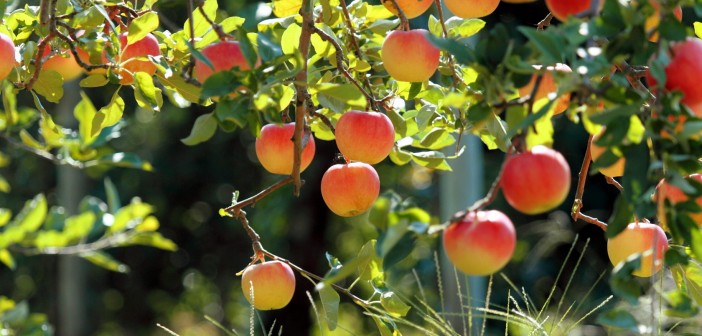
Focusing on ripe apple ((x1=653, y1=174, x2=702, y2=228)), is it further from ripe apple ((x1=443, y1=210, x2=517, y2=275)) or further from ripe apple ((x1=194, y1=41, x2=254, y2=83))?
ripe apple ((x1=194, y1=41, x2=254, y2=83))

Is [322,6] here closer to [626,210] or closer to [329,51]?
[329,51]

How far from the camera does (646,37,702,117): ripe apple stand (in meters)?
0.61

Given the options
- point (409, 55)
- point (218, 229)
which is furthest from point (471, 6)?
point (218, 229)

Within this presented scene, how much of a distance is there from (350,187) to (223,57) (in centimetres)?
22

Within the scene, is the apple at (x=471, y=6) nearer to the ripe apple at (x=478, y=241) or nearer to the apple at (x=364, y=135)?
the apple at (x=364, y=135)

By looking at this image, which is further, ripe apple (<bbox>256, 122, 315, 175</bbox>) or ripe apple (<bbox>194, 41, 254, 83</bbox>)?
ripe apple (<bbox>256, 122, 315, 175</bbox>)

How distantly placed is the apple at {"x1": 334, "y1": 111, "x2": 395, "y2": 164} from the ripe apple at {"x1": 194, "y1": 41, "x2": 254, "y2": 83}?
159 mm

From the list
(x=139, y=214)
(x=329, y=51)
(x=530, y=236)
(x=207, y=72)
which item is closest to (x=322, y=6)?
(x=329, y=51)

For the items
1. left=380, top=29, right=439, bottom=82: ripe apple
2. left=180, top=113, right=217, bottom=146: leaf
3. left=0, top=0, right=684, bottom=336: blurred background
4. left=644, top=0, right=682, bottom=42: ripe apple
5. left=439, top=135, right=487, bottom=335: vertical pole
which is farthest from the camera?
left=0, top=0, right=684, bottom=336: blurred background

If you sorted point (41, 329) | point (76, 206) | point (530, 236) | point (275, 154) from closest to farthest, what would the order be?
1. point (275, 154)
2. point (41, 329)
3. point (530, 236)
4. point (76, 206)

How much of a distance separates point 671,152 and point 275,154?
0.39 m

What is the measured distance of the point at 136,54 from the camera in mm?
902

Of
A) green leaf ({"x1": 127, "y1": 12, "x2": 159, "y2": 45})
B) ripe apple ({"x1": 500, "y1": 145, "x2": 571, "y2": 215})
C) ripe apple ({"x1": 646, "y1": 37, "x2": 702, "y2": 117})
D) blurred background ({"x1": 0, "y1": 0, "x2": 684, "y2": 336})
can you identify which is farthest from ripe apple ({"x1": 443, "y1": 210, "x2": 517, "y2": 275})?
blurred background ({"x1": 0, "y1": 0, "x2": 684, "y2": 336})

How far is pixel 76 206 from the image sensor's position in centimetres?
430
